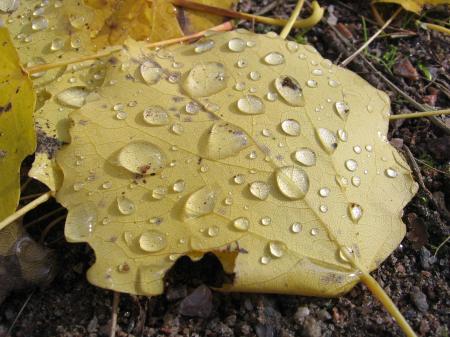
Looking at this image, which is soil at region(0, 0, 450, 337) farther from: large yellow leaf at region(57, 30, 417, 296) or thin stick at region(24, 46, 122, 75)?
thin stick at region(24, 46, 122, 75)

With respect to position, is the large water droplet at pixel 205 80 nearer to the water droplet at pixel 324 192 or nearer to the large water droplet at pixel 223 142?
the large water droplet at pixel 223 142

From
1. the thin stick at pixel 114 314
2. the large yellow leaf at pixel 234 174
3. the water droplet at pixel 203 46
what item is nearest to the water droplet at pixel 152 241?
the large yellow leaf at pixel 234 174

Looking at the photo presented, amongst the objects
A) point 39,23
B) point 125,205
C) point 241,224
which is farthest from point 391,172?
point 39,23

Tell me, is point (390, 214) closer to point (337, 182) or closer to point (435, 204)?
point (337, 182)

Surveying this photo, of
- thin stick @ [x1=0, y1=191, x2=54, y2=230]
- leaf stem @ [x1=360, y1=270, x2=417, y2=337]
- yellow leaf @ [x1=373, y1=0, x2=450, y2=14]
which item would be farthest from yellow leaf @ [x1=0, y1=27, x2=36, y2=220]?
yellow leaf @ [x1=373, y1=0, x2=450, y2=14]

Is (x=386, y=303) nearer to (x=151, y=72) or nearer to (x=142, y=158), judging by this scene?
(x=142, y=158)
